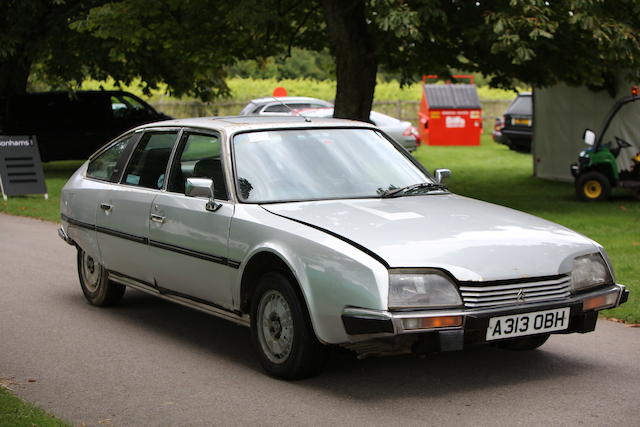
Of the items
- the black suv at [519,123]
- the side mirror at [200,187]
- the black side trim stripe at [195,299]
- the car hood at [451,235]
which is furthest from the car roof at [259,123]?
the black suv at [519,123]

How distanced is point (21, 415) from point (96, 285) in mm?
3505

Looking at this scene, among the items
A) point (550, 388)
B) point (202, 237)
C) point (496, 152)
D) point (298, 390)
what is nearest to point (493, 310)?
point (550, 388)

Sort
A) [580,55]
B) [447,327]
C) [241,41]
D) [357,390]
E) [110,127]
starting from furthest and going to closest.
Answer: [110,127] < [241,41] < [580,55] < [357,390] < [447,327]

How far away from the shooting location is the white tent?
71.9 ft

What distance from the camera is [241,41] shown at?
22.9 m

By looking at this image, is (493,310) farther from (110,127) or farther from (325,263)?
(110,127)

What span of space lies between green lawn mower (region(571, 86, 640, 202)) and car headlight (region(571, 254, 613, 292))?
41.4 ft


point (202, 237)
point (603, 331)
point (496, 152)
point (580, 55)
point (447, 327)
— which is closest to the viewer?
point (447, 327)

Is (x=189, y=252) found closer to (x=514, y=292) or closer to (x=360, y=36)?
(x=514, y=292)

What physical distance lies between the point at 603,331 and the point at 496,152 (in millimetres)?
26265

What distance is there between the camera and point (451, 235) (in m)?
6.12

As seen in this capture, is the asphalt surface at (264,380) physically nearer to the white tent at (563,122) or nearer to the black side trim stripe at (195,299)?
the black side trim stripe at (195,299)

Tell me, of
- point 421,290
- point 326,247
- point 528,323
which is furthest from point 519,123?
point 421,290

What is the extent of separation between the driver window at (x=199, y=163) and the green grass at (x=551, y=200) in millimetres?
3461
